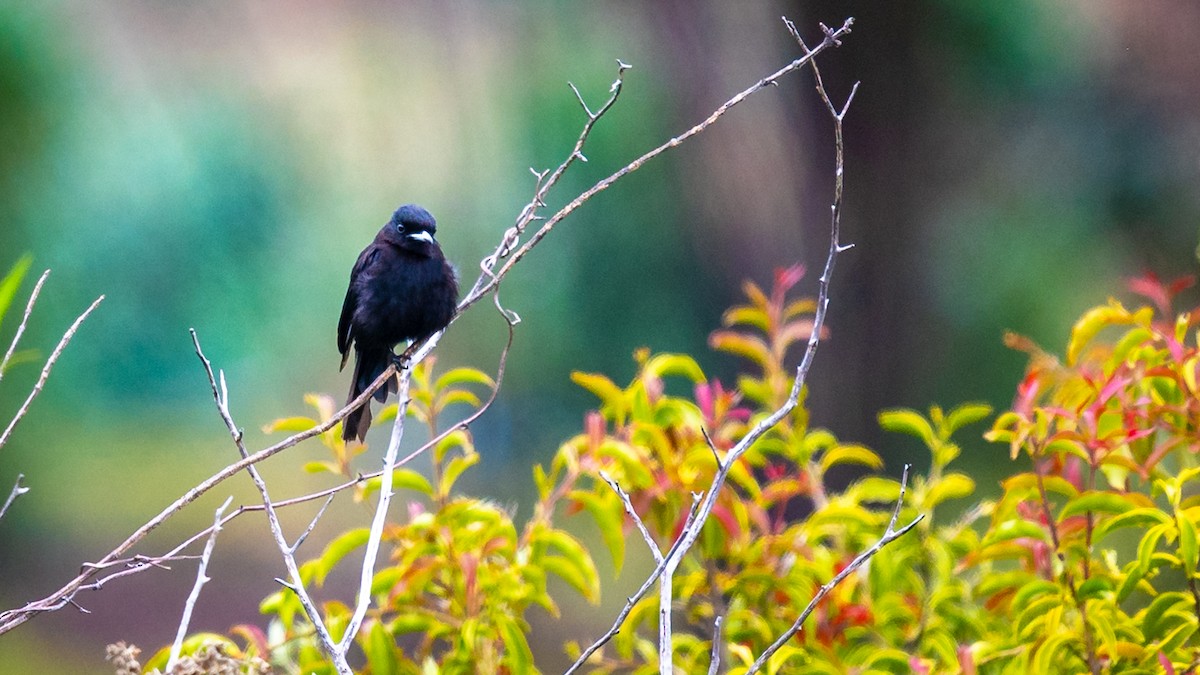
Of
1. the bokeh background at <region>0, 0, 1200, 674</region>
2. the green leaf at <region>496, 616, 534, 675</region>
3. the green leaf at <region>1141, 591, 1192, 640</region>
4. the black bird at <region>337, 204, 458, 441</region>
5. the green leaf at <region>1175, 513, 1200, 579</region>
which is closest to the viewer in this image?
the green leaf at <region>1175, 513, 1200, 579</region>

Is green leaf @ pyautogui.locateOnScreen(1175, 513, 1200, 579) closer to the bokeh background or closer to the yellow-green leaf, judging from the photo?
the yellow-green leaf

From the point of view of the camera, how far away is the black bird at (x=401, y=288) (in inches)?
88.9

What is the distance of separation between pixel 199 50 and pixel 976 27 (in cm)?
313

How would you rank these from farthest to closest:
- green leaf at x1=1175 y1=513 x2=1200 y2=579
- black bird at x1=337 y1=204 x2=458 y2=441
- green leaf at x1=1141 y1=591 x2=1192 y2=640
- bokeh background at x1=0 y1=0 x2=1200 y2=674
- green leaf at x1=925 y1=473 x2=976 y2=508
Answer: bokeh background at x1=0 y1=0 x2=1200 y2=674
black bird at x1=337 y1=204 x2=458 y2=441
green leaf at x1=925 y1=473 x2=976 y2=508
green leaf at x1=1141 y1=591 x2=1192 y2=640
green leaf at x1=1175 y1=513 x2=1200 y2=579

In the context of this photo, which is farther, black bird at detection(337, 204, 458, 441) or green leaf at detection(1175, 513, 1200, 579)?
black bird at detection(337, 204, 458, 441)

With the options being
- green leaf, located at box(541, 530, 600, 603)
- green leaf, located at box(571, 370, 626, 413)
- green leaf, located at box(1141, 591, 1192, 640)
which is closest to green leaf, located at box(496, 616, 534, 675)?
green leaf, located at box(541, 530, 600, 603)

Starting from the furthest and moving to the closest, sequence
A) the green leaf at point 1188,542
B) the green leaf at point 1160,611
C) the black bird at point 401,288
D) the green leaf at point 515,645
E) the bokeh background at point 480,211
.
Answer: the bokeh background at point 480,211
the black bird at point 401,288
the green leaf at point 515,645
the green leaf at point 1160,611
the green leaf at point 1188,542

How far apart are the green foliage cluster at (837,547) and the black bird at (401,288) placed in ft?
2.11

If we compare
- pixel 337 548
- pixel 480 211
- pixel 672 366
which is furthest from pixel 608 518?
pixel 480 211

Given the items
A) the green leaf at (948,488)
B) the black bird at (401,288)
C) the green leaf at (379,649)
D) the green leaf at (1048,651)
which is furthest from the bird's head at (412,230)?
the green leaf at (1048,651)

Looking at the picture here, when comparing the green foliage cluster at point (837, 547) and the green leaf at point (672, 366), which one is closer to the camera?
the green foliage cluster at point (837, 547)

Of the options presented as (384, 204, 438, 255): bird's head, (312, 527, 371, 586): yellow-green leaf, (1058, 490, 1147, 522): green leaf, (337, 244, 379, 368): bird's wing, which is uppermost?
(384, 204, 438, 255): bird's head

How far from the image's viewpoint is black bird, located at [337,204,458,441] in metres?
2.26

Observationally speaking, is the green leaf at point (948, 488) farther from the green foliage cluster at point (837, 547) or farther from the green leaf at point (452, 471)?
the green leaf at point (452, 471)
